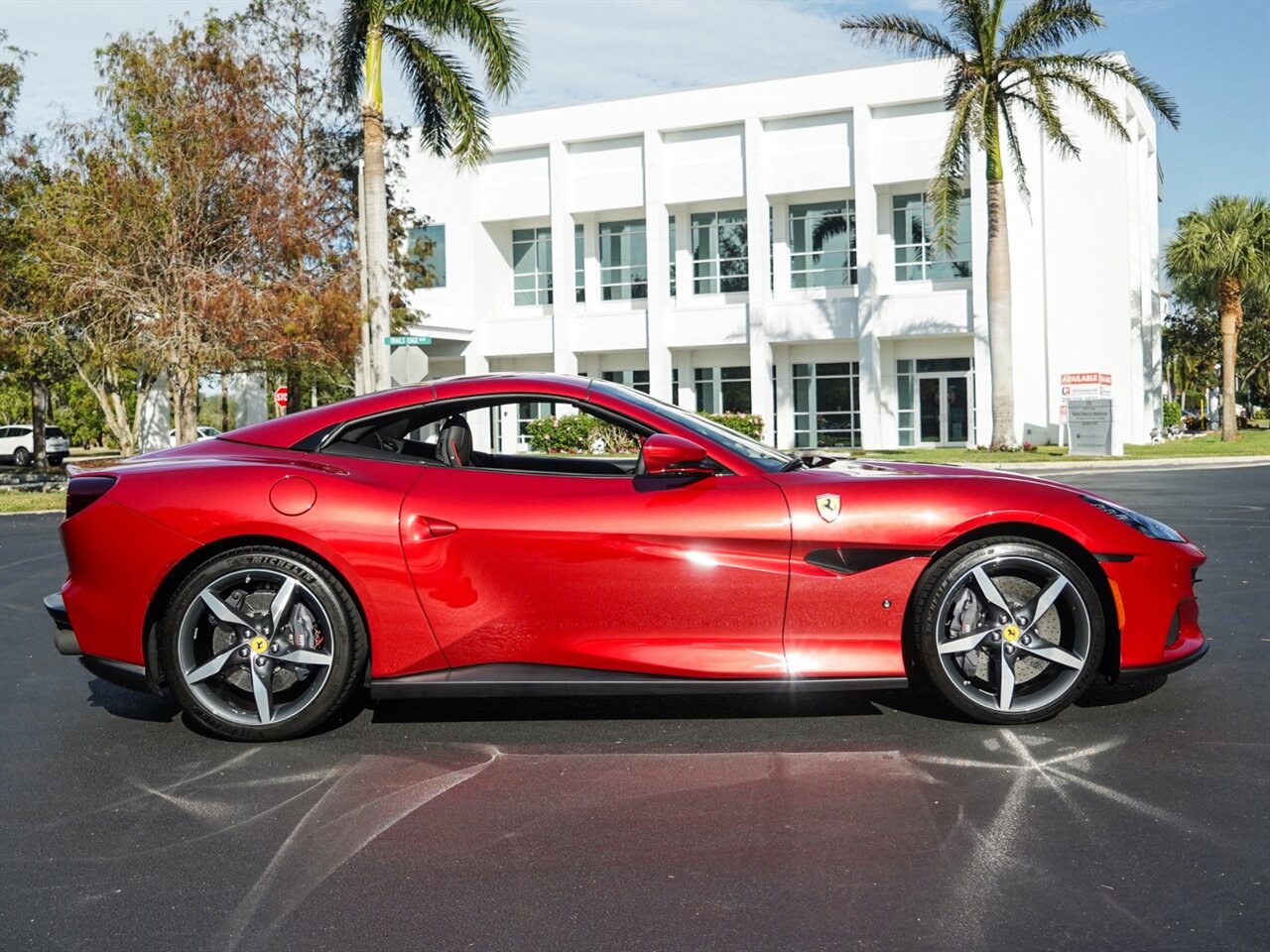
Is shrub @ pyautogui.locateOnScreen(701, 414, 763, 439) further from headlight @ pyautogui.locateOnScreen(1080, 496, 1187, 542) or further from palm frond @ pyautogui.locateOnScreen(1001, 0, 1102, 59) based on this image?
headlight @ pyautogui.locateOnScreen(1080, 496, 1187, 542)

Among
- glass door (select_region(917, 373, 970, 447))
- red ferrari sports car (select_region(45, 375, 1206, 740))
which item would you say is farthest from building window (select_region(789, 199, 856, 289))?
red ferrari sports car (select_region(45, 375, 1206, 740))

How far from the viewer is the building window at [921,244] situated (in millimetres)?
39906

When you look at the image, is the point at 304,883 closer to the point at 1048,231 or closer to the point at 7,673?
the point at 7,673

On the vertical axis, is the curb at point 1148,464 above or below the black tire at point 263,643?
above

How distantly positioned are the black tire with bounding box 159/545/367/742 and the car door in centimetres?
38

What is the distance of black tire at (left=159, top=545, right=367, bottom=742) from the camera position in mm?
5012

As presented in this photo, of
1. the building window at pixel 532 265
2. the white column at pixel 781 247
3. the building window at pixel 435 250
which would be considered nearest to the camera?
the white column at pixel 781 247

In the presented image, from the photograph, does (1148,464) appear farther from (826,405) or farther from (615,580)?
(615,580)

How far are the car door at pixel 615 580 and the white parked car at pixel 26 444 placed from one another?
51642 millimetres

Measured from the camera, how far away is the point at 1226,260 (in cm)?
4069

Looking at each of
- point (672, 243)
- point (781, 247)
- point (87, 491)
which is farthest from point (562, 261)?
point (87, 491)

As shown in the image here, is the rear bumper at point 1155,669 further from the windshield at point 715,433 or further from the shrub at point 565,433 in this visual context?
the shrub at point 565,433

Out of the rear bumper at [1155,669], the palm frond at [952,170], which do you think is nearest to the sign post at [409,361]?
the palm frond at [952,170]

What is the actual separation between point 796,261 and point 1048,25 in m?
13.4
